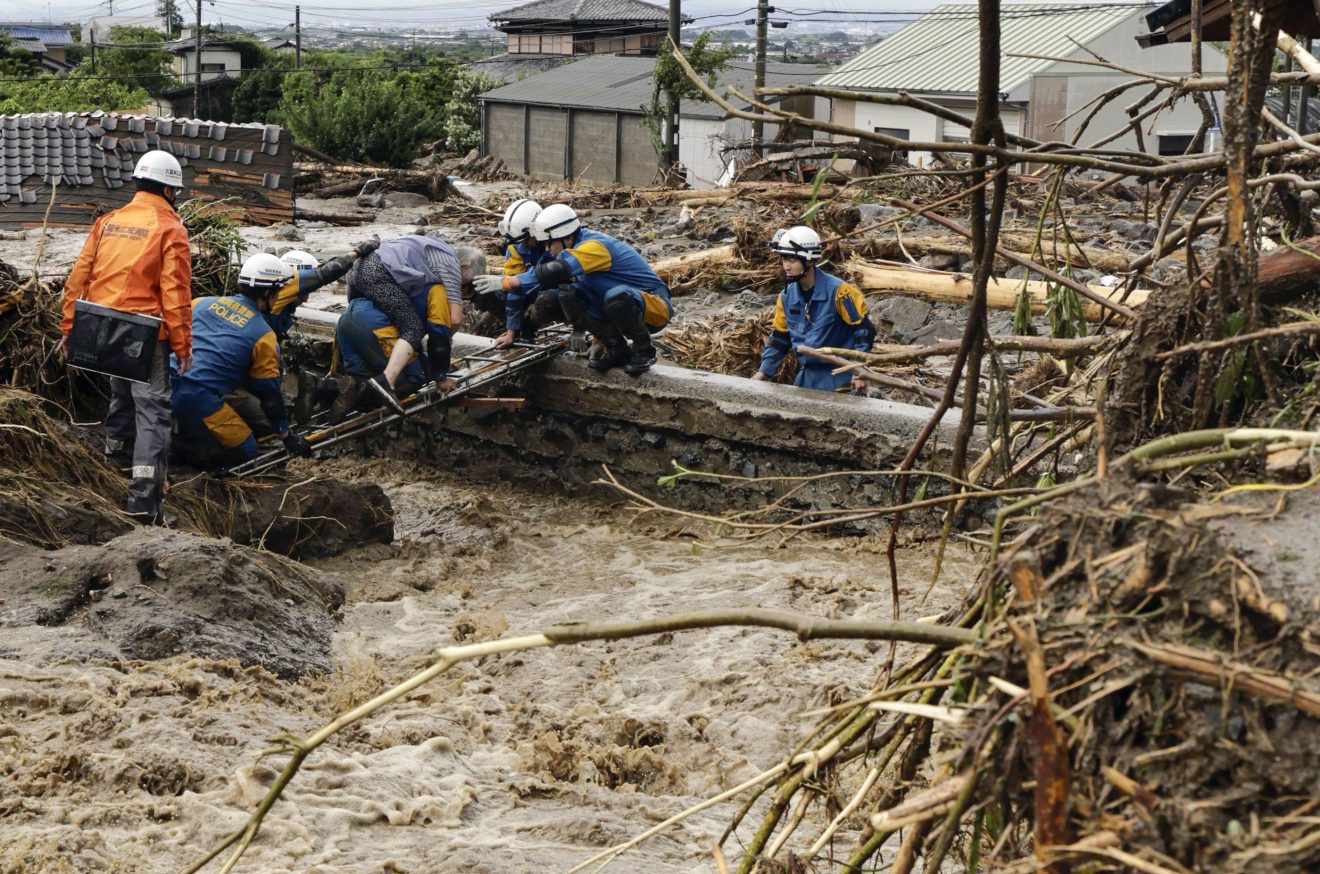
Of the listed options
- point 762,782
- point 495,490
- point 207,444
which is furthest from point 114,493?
point 762,782

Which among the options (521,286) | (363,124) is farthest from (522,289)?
(363,124)

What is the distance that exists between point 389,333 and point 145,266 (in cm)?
209

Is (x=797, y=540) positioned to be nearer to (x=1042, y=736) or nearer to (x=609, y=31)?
(x=1042, y=736)

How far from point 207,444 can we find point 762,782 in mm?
7000

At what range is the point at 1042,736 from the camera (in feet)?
6.02

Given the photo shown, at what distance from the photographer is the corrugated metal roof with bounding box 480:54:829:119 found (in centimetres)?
3988

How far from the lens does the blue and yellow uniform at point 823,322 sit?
9531 millimetres

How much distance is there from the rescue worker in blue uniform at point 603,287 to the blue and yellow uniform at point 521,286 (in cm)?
12

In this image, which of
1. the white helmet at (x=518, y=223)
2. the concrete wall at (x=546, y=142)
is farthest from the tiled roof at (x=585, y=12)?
the white helmet at (x=518, y=223)

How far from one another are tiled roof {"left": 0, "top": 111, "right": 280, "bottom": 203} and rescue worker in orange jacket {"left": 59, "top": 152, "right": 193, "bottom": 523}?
1653cm

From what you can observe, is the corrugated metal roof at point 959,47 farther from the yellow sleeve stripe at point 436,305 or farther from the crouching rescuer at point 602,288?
the yellow sleeve stripe at point 436,305

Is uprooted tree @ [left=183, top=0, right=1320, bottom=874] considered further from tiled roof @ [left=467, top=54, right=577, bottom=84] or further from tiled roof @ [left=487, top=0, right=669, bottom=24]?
tiled roof @ [left=487, top=0, right=669, bottom=24]

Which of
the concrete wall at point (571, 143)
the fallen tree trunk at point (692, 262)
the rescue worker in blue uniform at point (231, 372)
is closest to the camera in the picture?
the rescue worker in blue uniform at point (231, 372)

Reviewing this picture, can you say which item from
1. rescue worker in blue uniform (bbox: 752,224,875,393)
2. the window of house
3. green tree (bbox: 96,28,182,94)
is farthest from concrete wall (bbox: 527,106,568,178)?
rescue worker in blue uniform (bbox: 752,224,875,393)
